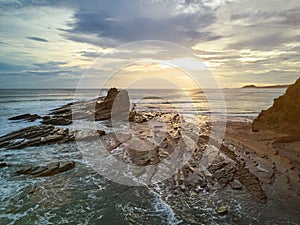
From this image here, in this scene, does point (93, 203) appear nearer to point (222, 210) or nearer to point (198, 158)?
point (222, 210)

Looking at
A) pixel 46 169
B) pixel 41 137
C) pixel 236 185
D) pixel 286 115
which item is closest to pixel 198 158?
pixel 236 185

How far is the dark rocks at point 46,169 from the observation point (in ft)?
36.1

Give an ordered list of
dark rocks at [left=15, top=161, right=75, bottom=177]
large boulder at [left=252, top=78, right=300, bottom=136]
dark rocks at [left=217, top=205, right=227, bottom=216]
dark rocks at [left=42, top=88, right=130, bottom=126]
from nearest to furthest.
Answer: dark rocks at [left=217, top=205, right=227, bottom=216]
dark rocks at [left=15, top=161, right=75, bottom=177]
large boulder at [left=252, top=78, right=300, bottom=136]
dark rocks at [left=42, top=88, right=130, bottom=126]

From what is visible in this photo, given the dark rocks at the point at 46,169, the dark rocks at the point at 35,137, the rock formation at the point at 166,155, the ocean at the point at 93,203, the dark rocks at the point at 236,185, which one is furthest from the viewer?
the dark rocks at the point at 35,137

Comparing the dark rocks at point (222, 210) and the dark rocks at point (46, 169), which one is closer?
the dark rocks at point (222, 210)

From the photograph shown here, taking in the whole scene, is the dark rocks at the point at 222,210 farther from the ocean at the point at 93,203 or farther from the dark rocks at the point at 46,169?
the dark rocks at the point at 46,169

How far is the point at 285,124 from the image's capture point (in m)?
18.1

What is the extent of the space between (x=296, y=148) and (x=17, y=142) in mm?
20873

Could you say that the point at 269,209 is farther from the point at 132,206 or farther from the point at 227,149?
the point at 227,149

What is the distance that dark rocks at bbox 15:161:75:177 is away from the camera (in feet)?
36.1

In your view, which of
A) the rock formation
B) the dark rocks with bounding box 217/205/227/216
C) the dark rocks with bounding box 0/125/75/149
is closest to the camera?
the dark rocks with bounding box 217/205/227/216

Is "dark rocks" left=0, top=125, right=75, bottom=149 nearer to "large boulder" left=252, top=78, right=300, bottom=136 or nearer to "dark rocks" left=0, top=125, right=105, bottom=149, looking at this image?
"dark rocks" left=0, top=125, right=105, bottom=149

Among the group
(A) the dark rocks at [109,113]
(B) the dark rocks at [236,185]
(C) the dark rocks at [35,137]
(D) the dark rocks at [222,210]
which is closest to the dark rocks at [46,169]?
(C) the dark rocks at [35,137]

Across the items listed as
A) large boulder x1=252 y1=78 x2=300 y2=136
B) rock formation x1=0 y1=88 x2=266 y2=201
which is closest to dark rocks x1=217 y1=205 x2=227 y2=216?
rock formation x1=0 y1=88 x2=266 y2=201
